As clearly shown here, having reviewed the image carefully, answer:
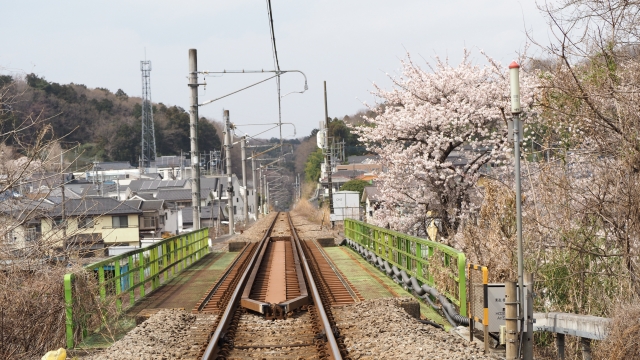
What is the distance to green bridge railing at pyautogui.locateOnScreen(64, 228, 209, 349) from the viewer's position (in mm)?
8930

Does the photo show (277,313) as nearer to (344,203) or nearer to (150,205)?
(344,203)

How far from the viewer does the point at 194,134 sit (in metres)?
19.5

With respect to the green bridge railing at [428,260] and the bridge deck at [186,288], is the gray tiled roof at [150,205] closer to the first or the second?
the bridge deck at [186,288]

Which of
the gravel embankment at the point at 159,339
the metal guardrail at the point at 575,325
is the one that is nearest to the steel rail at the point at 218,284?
the gravel embankment at the point at 159,339

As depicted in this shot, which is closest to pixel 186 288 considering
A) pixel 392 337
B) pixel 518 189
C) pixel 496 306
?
pixel 392 337

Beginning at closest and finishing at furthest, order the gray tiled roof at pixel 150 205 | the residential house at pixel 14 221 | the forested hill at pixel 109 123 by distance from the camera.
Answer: the residential house at pixel 14 221 < the gray tiled roof at pixel 150 205 < the forested hill at pixel 109 123

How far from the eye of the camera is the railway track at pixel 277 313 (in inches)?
314

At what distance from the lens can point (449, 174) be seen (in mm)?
19297

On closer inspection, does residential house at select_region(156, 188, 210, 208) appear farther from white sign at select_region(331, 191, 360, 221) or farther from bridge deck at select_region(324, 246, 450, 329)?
bridge deck at select_region(324, 246, 450, 329)

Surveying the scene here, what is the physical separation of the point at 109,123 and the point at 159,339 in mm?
93994

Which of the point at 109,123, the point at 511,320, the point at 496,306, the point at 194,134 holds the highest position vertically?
the point at 109,123

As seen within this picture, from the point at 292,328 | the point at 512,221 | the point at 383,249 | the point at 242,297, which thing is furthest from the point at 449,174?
the point at 292,328

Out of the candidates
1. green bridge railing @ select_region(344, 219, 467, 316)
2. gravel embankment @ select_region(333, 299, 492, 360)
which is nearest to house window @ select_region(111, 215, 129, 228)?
green bridge railing @ select_region(344, 219, 467, 316)

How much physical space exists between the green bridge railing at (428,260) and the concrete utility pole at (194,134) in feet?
17.8
